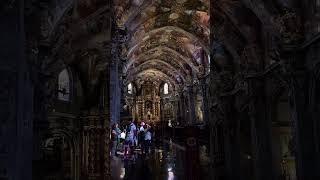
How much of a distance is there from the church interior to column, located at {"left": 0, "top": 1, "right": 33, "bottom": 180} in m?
0.02

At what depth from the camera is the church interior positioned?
10.1 m

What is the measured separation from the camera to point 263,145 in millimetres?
19406

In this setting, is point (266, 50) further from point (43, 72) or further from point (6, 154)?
point (6, 154)

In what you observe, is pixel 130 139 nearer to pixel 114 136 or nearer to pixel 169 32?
pixel 114 136

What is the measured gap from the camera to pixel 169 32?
33969mm

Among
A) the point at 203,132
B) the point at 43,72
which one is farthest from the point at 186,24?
the point at 43,72

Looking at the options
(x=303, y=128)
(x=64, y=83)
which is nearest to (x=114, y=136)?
(x=64, y=83)

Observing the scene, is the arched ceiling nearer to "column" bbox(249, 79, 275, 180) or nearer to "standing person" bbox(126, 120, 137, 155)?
"standing person" bbox(126, 120, 137, 155)

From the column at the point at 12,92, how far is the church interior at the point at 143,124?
0.9 inches

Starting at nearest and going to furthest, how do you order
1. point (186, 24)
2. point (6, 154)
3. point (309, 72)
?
1. point (6, 154)
2. point (309, 72)
3. point (186, 24)

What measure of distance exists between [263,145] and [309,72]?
5666mm

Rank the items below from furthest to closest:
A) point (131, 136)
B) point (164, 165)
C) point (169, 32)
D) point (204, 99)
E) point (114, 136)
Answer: point (169, 32) → point (204, 99) → point (114, 136) → point (131, 136) → point (164, 165)

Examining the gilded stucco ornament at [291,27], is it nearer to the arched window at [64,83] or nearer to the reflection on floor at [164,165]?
the reflection on floor at [164,165]

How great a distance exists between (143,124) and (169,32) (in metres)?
12.4
